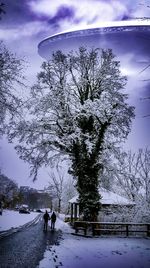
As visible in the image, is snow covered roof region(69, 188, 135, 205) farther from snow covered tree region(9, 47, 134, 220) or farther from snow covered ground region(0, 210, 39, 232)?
snow covered ground region(0, 210, 39, 232)

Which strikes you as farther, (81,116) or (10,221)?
(10,221)

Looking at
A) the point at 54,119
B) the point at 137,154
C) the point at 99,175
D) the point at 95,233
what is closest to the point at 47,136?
the point at 54,119

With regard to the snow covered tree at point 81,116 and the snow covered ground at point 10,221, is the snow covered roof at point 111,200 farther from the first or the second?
the snow covered ground at point 10,221

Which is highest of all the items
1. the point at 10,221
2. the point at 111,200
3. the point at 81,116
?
the point at 81,116

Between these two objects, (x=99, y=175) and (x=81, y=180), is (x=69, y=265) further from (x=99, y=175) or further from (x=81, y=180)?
(x=99, y=175)

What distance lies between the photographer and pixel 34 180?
15.9 metres

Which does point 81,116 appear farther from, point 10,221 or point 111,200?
point 10,221

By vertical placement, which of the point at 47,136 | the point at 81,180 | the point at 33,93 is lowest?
the point at 81,180

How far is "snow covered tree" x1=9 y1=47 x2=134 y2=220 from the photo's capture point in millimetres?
14898

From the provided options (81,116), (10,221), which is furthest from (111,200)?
(10,221)

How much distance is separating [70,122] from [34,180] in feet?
11.2

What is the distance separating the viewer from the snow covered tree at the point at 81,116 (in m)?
14.9

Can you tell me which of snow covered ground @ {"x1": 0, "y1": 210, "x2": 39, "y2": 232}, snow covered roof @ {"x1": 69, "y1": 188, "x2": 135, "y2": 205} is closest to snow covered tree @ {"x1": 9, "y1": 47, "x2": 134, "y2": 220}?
snow covered roof @ {"x1": 69, "y1": 188, "x2": 135, "y2": 205}

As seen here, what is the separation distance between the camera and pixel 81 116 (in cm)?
1538
